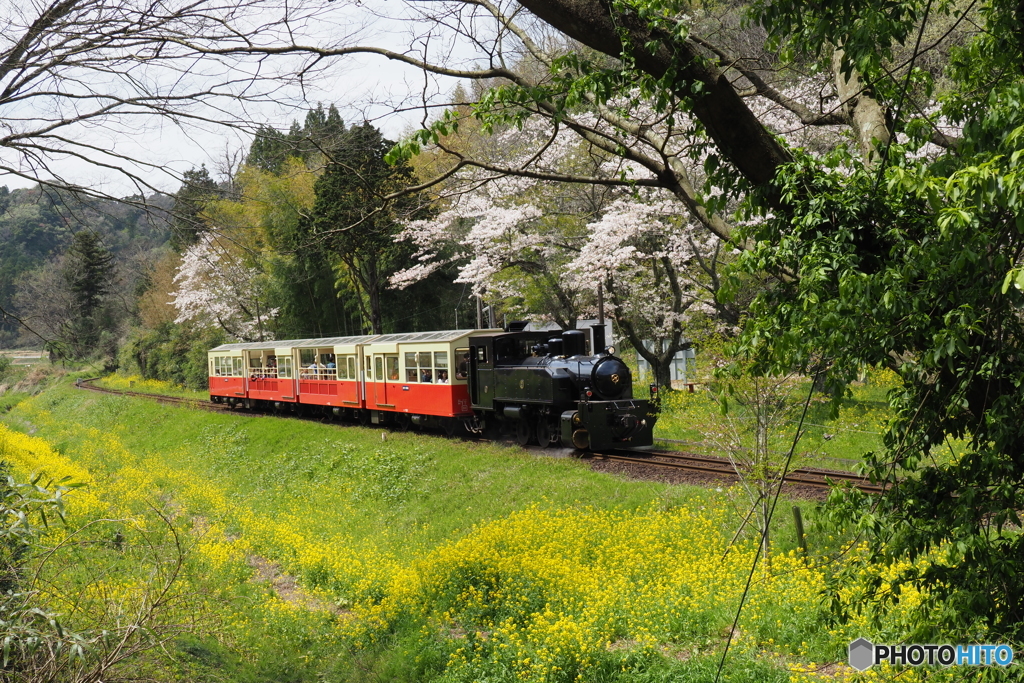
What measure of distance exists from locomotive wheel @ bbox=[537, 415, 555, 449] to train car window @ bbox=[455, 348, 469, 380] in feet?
8.41

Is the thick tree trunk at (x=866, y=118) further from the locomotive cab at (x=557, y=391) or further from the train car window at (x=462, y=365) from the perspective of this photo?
the train car window at (x=462, y=365)

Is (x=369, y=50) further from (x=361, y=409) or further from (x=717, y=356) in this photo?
(x=361, y=409)

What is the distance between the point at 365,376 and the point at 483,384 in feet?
19.3

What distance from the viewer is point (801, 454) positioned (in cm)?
1083

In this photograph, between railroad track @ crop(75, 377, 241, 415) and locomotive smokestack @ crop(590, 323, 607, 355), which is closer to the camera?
locomotive smokestack @ crop(590, 323, 607, 355)

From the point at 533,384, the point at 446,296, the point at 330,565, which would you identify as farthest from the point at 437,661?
the point at 446,296

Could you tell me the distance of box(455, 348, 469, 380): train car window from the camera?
720 inches

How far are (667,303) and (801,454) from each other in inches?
488

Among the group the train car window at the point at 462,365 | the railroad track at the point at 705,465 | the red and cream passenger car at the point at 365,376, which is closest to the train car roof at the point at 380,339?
the red and cream passenger car at the point at 365,376

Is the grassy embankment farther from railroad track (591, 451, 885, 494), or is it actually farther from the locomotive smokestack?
the locomotive smokestack

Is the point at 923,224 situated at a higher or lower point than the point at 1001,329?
higher

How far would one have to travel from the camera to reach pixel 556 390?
50.6ft
